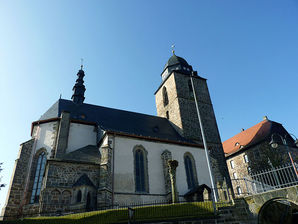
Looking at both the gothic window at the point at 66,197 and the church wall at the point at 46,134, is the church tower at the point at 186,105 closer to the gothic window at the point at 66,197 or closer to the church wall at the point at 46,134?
the church wall at the point at 46,134

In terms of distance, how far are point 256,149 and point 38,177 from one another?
24.9 metres

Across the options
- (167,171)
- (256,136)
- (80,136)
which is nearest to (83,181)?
(80,136)

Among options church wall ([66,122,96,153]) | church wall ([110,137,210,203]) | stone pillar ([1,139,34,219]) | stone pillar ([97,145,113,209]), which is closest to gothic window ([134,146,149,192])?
church wall ([110,137,210,203])

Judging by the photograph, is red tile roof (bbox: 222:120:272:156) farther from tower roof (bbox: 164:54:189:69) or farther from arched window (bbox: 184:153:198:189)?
tower roof (bbox: 164:54:189:69)

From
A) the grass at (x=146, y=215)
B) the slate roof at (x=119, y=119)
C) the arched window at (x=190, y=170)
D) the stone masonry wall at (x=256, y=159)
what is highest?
the slate roof at (x=119, y=119)

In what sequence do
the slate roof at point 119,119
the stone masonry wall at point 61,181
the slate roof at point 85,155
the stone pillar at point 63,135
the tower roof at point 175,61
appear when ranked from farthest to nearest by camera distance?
the tower roof at point 175,61
the slate roof at point 119,119
the stone pillar at point 63,135
the slate roof at point 85,155
the stone masonry wall at point 61,181

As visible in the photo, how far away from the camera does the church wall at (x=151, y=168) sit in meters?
15.4

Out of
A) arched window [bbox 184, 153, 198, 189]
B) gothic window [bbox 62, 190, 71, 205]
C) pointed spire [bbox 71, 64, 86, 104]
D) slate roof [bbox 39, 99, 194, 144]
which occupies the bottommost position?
gothic window [bbox 62, 190, 71, 205]

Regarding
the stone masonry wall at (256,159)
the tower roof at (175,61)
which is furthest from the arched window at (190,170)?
the tower roof at (175,61)

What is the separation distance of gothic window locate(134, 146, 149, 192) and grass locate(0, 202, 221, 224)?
516 centimetres

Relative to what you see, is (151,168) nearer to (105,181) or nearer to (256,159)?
(105,181)

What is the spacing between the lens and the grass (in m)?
10.3

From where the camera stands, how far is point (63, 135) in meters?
18.1

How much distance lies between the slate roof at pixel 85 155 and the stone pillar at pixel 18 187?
322 cm
